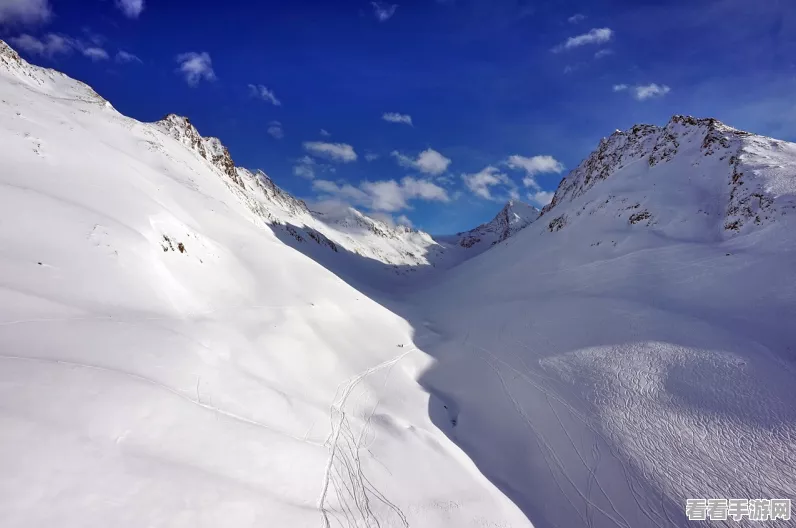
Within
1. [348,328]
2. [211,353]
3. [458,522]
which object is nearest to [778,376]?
[458,522]

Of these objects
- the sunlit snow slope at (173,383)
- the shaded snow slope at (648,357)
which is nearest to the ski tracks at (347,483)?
the sunlit snow slope at (173,383)

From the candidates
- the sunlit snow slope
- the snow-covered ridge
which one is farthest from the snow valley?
the snow-covered ridge

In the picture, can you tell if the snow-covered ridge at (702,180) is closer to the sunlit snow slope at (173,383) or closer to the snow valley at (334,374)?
the snow valley at (334,374)

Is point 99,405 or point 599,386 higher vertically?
point 599,386

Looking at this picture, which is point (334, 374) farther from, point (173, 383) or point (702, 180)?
point (702, 180)

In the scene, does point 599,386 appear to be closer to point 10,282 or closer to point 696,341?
point 696,341

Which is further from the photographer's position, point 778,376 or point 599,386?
point 599,386
